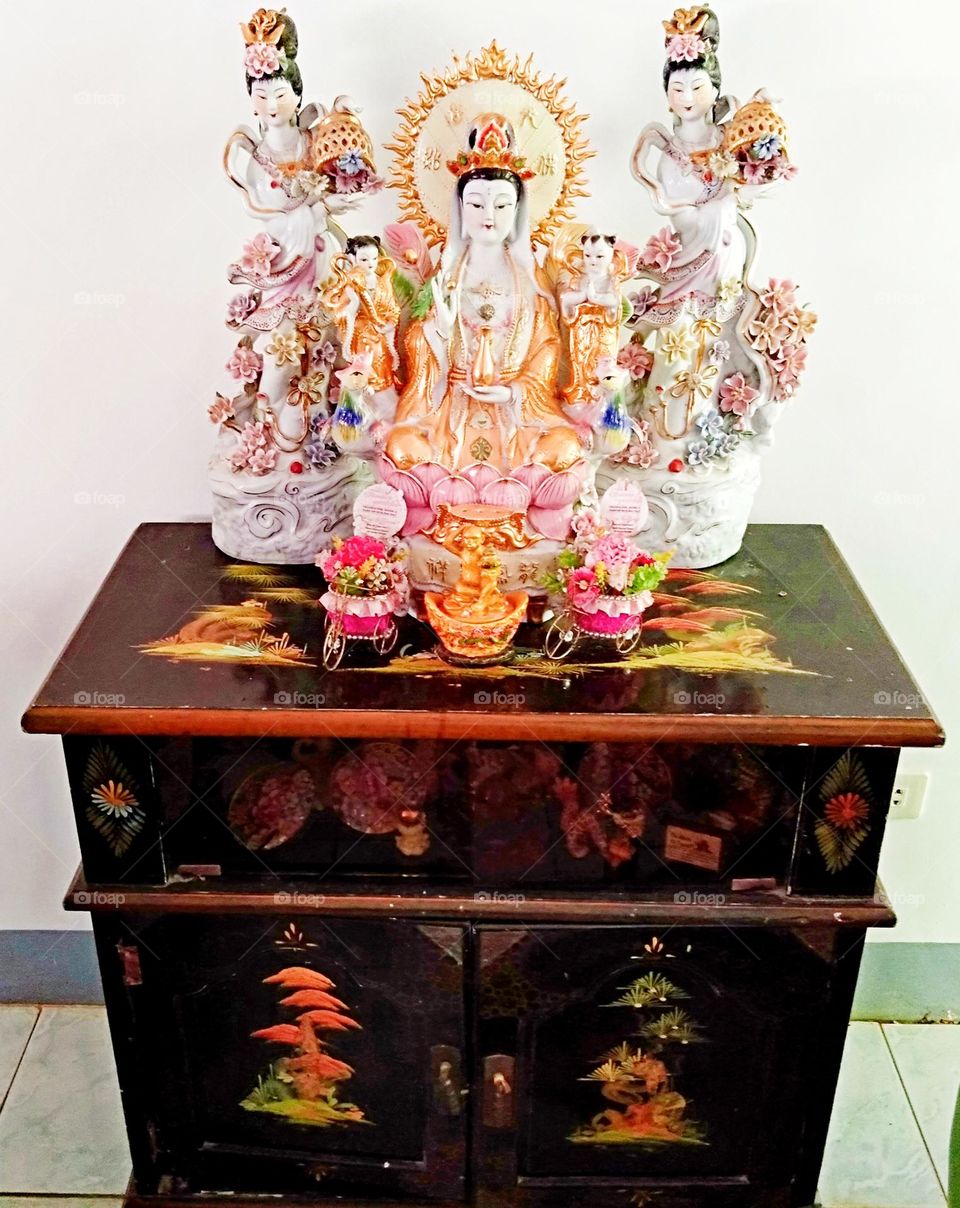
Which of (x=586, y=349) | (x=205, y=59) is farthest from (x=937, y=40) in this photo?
(x=205, y=59)

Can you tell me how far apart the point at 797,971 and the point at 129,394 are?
4.24ft

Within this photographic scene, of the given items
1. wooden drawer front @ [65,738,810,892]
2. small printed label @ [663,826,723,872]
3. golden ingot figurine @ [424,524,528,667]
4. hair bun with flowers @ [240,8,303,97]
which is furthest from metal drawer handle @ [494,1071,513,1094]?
hair bun with flowers @ [240,8,303,97]

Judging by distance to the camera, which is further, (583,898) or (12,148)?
(12,148)

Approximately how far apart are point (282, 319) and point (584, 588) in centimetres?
56

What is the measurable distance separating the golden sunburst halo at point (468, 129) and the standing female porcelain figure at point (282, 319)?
6 centimetres

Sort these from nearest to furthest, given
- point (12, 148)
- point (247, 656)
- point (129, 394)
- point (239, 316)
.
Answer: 1. point (247, 656)
2. point (239, 316)
3. point (12, 148)
4. point (129, 394)

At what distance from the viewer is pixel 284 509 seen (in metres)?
1.75

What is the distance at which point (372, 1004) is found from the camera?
5.49 ft

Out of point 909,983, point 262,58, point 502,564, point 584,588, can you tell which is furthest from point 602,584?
point 909,983

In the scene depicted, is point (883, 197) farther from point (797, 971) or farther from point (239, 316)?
point (797, 971)

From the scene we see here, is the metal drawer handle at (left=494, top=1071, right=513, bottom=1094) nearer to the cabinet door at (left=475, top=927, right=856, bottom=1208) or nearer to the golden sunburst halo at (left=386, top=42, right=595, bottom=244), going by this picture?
the cabinet door at (left=475, top=927, right=856, bottom=1208)

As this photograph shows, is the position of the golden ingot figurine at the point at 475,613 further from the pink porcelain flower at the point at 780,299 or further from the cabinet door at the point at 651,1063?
the pink porcelain flower at the point at 780,299

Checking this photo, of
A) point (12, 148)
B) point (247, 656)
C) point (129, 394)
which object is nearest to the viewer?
point (247, 656)

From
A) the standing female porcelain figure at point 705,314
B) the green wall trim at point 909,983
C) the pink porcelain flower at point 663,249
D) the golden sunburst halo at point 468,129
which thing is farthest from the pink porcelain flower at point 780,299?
the green wall trim at point 909,983
